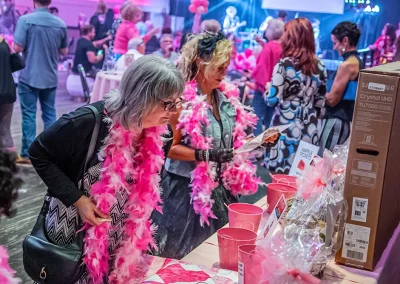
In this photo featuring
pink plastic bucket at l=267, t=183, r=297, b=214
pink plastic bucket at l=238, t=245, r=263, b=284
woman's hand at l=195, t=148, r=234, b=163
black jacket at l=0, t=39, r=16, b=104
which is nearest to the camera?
pink plastic bucket at l=238, t=245, r=263, b=284

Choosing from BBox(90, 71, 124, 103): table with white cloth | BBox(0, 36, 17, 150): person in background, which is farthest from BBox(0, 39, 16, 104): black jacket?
BBox(90, 71, 124, 103): table with white cloth

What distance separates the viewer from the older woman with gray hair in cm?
163

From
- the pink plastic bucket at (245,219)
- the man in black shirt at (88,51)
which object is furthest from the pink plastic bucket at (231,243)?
the man in black shirt at (88,51)

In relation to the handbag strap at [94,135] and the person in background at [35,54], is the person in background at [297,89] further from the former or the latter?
the handbag strap at [94,135]

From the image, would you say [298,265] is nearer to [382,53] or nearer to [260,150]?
[260,150]

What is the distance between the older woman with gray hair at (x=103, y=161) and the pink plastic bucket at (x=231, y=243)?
338 mm

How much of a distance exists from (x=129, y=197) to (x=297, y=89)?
8.65 ft

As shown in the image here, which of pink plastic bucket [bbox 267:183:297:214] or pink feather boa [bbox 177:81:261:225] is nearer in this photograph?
pink plastic bucket [bbox 267:183:297:214]

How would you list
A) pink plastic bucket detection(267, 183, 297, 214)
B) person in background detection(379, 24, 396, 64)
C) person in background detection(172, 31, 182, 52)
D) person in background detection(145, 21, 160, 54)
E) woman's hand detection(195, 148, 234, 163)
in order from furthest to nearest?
1. person in background detection(172, 31, 182, 52)
2. person in background detection(145, 21, 160, 54)
3. person in background detection(379, 24, 396, 64)
4. woman's hand detection(195, 148, 234, 163)
5. pink plastic bucket detection(267, 183, 297, 214)

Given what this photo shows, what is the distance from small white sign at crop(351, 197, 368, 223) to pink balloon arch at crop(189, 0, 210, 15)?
256 inches

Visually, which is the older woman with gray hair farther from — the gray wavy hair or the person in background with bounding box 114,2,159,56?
the person in background with bounding box 114,2,159,56

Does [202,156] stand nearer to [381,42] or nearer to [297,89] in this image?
[297,89]

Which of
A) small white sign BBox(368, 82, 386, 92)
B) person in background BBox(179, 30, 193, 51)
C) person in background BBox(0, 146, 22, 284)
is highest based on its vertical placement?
person in background BBox(179, 30, 193, 51)

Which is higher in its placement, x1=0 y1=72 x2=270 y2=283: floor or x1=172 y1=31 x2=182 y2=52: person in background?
x1=172 y1=31 x2=182 y2=52: person in background
